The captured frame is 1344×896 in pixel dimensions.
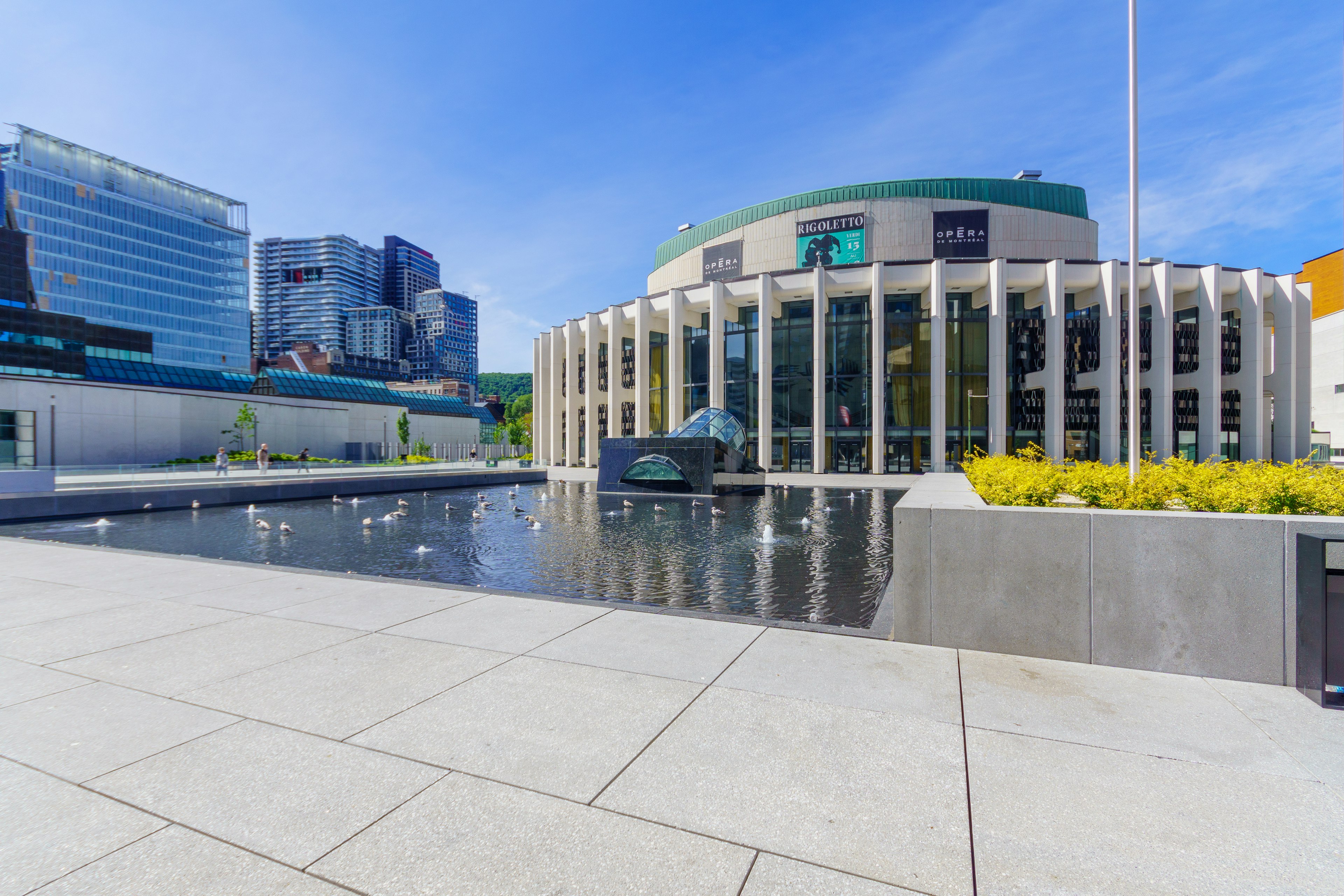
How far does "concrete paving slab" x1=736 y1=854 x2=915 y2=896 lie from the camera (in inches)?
100.0

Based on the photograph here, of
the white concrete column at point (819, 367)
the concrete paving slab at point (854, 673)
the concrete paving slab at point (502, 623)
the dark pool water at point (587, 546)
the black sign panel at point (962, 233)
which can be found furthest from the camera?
the black sign panel at point (962, 233)

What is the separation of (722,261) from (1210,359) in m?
36.3

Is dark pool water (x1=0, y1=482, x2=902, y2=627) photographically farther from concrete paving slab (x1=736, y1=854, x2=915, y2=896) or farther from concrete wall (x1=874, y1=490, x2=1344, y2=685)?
concrete paving slab (x1=736, y1=854, x2=915, y2=896)

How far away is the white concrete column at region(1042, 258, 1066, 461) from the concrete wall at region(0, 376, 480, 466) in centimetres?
5775

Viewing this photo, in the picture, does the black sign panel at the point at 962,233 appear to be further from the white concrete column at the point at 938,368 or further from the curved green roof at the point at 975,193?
the white concrete column at the point at 938,368

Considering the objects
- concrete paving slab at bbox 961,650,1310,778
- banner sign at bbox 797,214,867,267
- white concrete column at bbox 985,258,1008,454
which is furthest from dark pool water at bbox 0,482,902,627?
banner sign at bbox 797,214,867,267

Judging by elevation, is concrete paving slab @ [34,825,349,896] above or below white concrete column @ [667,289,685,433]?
below

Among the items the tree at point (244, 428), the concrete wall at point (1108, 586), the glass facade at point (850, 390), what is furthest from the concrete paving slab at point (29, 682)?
the tree at point (244, 428)

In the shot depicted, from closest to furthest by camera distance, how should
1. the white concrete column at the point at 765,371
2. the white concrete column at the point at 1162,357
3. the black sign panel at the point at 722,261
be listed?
the white concrete column at the point at 1162,357 < the white concrete column at the point at 765,371 < the black sign panel at the point at 722,261

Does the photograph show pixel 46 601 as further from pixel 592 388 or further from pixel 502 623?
pixel 592 388

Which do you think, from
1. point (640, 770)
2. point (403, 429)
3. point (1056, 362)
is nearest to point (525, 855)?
point (640, 770)

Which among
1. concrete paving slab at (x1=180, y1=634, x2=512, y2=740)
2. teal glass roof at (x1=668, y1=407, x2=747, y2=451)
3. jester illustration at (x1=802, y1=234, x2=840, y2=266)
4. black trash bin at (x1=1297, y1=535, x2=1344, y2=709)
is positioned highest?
jester illustration at (x1=802, y1=234, x2=840, y2=266)

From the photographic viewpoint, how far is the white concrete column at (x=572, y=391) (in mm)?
56656

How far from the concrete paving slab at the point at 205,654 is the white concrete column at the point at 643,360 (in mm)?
42317
